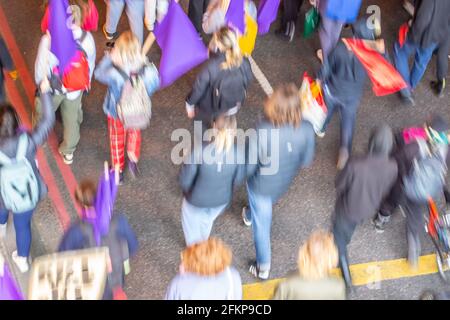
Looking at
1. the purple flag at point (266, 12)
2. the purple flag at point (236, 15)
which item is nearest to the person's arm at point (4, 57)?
the purple flag at point (236, 15)

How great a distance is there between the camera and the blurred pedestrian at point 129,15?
7.18 meters

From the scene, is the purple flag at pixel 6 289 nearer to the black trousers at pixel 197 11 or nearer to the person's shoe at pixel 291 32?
the black trousers at pixel 197 11

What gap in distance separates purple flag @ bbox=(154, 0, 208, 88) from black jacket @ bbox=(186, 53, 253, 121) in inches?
33.8

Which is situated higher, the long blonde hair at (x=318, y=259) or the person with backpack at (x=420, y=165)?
the person with backpack at (x=420, y=165)

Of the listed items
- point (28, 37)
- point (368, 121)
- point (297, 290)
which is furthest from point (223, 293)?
point (28, 37)

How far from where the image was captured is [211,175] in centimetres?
506

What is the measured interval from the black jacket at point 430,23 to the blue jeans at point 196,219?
9.58 feet

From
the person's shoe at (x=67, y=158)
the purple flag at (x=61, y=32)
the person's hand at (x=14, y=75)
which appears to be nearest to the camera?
the purple flag at (x=61, y=32)

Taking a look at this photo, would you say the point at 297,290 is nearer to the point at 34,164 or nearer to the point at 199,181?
the point at 199,181

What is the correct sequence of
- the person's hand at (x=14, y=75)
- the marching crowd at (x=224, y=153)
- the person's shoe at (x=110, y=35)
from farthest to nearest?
the person's shoe at (x=110, y=35), the person's hand at (x=14, y=75), the marching crowd at (x=224, y=153)

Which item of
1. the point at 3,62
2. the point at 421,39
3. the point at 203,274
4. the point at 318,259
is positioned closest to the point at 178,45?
the point at 3,62

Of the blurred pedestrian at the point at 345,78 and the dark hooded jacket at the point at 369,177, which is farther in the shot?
the blurred pedestrian at the point at 345,78

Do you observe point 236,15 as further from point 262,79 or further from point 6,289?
point 6,289

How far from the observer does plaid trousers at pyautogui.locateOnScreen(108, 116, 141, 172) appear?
20.1 feet
